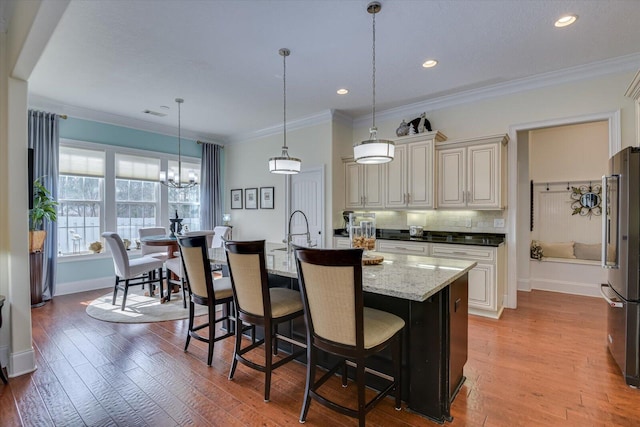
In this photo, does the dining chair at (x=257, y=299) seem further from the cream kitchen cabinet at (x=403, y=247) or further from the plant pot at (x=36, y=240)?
the plant pot at (x=36, y=240)

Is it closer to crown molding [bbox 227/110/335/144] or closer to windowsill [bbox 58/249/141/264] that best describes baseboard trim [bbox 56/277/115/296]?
windowsill [bbox 58/249/141/264]

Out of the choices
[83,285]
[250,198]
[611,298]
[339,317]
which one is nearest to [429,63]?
[611,298]

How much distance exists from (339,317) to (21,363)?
268 centimetres

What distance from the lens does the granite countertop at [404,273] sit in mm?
1674

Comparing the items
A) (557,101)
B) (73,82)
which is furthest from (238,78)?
(557,101)

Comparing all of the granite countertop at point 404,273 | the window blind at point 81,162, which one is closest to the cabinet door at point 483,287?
the granite countertop at point 404,273

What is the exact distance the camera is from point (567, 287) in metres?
4.82

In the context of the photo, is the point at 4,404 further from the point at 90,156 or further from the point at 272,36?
the point at 90,156

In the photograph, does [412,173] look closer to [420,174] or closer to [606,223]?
[420,174]

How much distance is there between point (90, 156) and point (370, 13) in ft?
16.6

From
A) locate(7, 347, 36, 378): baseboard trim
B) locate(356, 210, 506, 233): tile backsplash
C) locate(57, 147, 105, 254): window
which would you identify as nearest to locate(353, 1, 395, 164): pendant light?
locate(356, 210, 506, 233): tile backsplash

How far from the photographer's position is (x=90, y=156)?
5168 mm

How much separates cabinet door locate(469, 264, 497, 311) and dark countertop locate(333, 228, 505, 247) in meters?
0.30

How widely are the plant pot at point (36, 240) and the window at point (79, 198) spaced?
648mm
